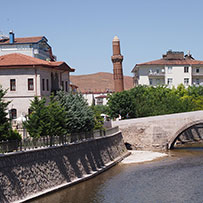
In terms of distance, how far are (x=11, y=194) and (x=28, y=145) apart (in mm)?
4888

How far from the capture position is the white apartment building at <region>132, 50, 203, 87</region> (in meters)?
93.7

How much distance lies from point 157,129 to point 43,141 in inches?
1013

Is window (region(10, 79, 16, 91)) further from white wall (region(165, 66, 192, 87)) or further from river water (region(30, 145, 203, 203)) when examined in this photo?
white wall (region(165, 66, 192, 87))

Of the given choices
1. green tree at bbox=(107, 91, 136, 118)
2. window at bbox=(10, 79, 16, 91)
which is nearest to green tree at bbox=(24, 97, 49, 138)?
window at bbox=(10, 79, 16, 91)

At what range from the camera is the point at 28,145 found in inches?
1214

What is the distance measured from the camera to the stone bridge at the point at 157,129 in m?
55.7

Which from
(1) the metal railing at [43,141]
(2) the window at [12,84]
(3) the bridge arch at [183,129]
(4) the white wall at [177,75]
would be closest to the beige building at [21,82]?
(2) the window at [12,84]

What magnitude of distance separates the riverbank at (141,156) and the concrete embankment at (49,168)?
339cm

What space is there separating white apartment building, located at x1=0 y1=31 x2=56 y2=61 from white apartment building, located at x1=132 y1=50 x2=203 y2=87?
3497 cm

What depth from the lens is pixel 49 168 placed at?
104ft

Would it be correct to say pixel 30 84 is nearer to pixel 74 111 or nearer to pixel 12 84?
pixel 12 84

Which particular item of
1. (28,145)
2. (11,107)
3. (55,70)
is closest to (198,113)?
(55,70)

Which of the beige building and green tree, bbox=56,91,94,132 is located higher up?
the beige building

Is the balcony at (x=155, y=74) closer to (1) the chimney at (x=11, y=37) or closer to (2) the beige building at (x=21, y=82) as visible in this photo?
(1) the chimney at (x=11, y=37)
